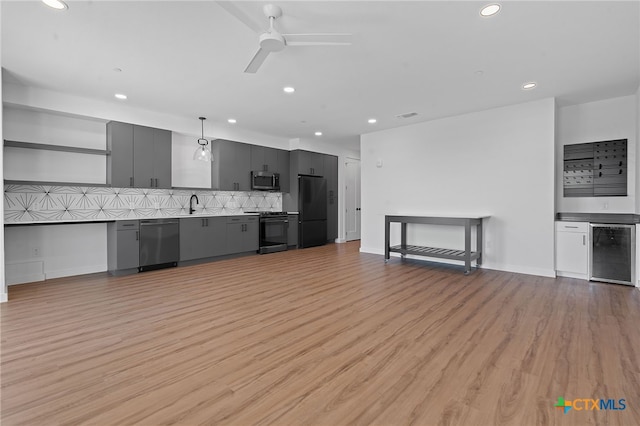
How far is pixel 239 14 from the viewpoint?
7.54ft

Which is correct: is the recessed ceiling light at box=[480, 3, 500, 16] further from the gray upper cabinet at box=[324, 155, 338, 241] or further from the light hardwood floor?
the gray upper cabinet at box=[324, 155, 338, 241]

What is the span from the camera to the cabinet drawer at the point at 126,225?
4.51 m

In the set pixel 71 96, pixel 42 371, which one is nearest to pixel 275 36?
pixel 42 371

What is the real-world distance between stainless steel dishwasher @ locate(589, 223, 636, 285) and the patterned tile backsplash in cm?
617

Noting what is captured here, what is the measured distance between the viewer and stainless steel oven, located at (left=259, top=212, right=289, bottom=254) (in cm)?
642

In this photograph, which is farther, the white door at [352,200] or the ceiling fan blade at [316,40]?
the white door at [352,200]

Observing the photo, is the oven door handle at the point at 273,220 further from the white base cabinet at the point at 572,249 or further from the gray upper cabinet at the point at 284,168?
the white base cabinet at the point at 572,249

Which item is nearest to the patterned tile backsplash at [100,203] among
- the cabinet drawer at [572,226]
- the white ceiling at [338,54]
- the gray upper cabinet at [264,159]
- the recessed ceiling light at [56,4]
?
the gray upper cabinet at [264,159]

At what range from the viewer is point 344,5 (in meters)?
2.32

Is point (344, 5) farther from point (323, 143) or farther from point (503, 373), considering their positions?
point (323, 143)

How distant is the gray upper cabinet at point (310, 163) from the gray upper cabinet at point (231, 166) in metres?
1.32

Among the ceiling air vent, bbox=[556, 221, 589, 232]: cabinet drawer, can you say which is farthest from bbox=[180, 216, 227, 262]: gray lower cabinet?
bbox=[556, 221, 589, 232]: cabinet drawer

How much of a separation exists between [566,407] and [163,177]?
5737 mm

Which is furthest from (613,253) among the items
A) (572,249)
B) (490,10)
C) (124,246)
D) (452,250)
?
(124,246)
